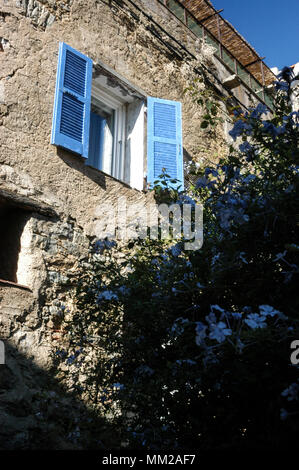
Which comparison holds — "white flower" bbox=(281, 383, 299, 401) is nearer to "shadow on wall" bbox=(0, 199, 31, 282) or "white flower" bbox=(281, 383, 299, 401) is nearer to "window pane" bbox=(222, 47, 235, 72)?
"shadow on wall" bbox=(0, 199, 31, 282)

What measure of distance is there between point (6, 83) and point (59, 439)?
3.16 meters

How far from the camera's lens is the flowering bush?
1.92 m

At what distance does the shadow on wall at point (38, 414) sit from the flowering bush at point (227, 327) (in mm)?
671

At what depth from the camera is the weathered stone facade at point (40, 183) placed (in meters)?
3.76

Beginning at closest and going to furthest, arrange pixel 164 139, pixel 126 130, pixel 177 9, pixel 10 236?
pixel 10 236 < pixel 164 139 < pixel 126 130 < pixel 177 9

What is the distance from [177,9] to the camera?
753 centimetres

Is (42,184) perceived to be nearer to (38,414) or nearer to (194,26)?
(38,414)

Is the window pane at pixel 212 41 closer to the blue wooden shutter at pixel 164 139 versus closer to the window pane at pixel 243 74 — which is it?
the window pane at pixel 243 74

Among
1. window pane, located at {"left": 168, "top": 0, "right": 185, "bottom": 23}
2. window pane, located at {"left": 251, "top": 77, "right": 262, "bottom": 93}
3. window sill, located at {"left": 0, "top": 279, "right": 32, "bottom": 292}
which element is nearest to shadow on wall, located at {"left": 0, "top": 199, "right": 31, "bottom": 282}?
window sill, located at {"left": 0, "top": 279, "right": 32, "bottom": 292}

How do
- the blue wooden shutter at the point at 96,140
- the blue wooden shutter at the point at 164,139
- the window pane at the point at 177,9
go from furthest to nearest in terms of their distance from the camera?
the window pane at the point at 177,9, the blue wooden shutter at the point at 96,140, the blue wooden shutter at the point at 164,139

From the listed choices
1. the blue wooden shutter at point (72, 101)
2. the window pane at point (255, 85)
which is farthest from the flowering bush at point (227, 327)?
the window pane at point (255, 85)

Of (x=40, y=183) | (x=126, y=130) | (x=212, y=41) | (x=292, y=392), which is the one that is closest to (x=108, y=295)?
(x=292, y=392)

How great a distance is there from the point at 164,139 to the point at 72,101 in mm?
1302

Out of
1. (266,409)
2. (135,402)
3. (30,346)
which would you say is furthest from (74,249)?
(266,409)
